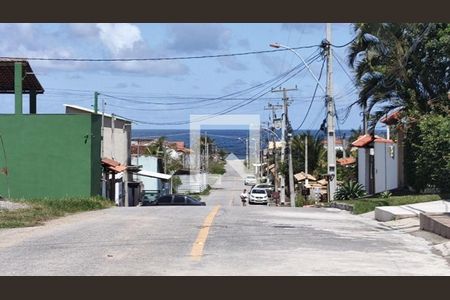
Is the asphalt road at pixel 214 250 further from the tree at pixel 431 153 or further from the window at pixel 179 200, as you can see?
the window at pixel 179 200

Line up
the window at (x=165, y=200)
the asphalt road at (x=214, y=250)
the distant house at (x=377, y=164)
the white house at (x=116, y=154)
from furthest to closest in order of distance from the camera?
the white house at (x=116, y=154), the distant house at (x=377, y=164), the window at (x=165, y=200), the asphalt road at (x=214, y=250)

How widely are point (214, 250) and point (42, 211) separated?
1148cm

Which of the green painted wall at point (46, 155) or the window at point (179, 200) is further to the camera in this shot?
the window at point (179, 200)

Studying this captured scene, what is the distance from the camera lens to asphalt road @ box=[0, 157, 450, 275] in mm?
9906

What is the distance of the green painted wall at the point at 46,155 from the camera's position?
30828 millimetres

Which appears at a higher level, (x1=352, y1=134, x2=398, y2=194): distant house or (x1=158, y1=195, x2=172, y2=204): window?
(x1=352, y1=134, x2=398, y2=194): distant house

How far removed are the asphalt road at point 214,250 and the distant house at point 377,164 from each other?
19826 millimetres

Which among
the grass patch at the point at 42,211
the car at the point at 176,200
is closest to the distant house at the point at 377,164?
the car at the point at 176,200

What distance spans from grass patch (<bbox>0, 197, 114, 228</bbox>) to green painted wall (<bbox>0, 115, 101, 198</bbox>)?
1.97 m

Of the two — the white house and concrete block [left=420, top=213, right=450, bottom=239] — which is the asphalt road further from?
the white house

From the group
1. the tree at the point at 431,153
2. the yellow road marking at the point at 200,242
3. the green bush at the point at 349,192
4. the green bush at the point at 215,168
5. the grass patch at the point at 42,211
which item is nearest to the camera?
the yellow road marking at the point at 200,242

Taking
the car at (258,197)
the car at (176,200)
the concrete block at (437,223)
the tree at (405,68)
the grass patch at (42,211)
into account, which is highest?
the tree at (405,68)

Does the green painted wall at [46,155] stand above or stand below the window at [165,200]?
above

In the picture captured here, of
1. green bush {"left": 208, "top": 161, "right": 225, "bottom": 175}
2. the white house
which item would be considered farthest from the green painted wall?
green bush {"left": 208, "top": 161, "right": 225, "bottom": 175}
